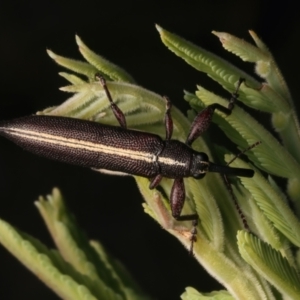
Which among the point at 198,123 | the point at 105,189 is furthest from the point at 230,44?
the point at 105,189

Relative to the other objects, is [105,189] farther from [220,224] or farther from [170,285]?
[220,224]

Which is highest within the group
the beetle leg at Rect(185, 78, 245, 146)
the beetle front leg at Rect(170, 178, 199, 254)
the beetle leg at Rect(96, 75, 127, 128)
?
the beetle leg at Rect(96, 75, 127, 128)

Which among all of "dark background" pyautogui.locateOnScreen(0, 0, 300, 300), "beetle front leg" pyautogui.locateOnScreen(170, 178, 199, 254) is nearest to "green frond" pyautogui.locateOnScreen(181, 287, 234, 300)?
"beetle front leg" pyautogui.locateOnScreen(170, 178, 199, 254)

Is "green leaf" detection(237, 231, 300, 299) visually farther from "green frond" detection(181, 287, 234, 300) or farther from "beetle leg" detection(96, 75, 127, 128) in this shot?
"beetle leg" detection(96, 75, 127, 128)

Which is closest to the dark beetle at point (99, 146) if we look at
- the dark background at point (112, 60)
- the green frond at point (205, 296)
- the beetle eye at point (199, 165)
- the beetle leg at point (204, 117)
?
the beetle eye at point (199, 165)

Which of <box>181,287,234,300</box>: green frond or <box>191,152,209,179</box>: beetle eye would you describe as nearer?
<box>181,287,234,300</box>: green frond
